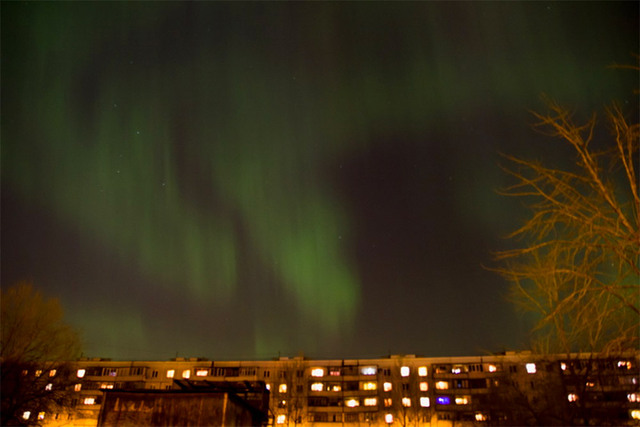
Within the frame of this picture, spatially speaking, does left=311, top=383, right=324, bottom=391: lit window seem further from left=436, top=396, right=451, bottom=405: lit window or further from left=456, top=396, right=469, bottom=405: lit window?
left=456, top=396, right=469, bottom=405: lit window

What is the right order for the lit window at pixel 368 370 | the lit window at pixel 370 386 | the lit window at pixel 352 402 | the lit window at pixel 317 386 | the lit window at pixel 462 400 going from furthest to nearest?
the lit window at pixel 317 386
the lit window at pixel 368 370
the lit window at pixel 370 386
the lit window at pixel 352 402
the lit window at pixel 462 400

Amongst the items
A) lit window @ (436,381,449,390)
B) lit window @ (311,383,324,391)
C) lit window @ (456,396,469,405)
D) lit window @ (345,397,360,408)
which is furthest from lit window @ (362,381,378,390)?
lit window @ (456,396,469,405)

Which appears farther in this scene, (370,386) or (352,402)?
(370,386)

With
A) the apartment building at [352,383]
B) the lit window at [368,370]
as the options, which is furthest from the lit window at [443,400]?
the lit window at [368,370]

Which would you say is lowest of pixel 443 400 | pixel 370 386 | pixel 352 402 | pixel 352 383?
pixel 352 402

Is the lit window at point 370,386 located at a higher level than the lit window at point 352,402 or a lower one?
higher

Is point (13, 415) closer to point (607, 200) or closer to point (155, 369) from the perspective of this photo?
point (607, 200)

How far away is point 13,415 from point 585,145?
35495mm

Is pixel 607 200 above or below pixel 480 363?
below

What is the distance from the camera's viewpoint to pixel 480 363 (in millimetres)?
87375

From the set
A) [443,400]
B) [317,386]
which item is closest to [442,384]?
[443,400]

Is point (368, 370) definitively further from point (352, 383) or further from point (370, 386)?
point (352, 383)

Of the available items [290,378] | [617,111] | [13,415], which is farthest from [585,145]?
[290,378]

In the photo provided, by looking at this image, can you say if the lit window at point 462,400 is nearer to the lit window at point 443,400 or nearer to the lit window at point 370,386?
the lit window at point 443,400
